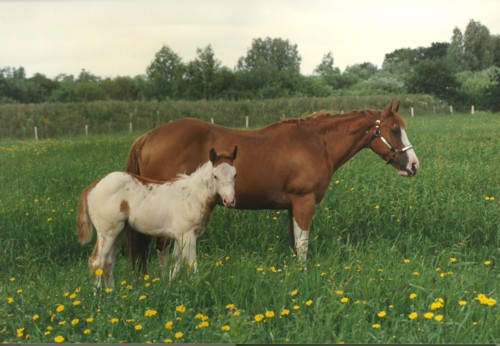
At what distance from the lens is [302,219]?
6602 millimetres

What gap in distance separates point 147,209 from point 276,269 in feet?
6.52

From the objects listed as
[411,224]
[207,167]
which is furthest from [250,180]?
[411,224]

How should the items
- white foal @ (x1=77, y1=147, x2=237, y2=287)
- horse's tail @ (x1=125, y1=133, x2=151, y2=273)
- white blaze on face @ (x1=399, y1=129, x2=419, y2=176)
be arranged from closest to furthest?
white foal @ (x1=77, y1=147, x2=237, y2=287), horse's tail @ (x1=125, y1=133, x2=151, y2=273), white blaze on face @ (x1=399, y1=129, x2=419, y2=176)

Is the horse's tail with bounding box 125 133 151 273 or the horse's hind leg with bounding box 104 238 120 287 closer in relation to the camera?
the horse's hind leg with bounding box 104 238 120 287

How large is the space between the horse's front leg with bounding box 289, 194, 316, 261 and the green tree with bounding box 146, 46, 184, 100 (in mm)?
2369

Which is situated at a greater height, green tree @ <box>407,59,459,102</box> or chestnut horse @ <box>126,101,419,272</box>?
green tree @ <box>407,59,459,102</box>

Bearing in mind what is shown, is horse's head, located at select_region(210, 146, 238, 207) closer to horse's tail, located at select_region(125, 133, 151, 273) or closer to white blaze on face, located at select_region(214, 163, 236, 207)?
white blaze on face, located at select_region(214, 163, 236, 207)

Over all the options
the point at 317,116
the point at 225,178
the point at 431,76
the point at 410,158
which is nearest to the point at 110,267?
the point at 225,178

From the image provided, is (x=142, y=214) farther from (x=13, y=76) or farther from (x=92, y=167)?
(x=92, y=167)

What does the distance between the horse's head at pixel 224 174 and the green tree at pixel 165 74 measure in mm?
2414

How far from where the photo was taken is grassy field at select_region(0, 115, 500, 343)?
459cm

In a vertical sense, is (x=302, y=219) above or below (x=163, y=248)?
above

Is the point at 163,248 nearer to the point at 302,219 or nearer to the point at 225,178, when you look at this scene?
the point at 225,178

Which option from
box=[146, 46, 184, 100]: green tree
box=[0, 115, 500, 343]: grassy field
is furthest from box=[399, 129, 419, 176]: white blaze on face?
box=[146, 46, 184, 100]: green tree
